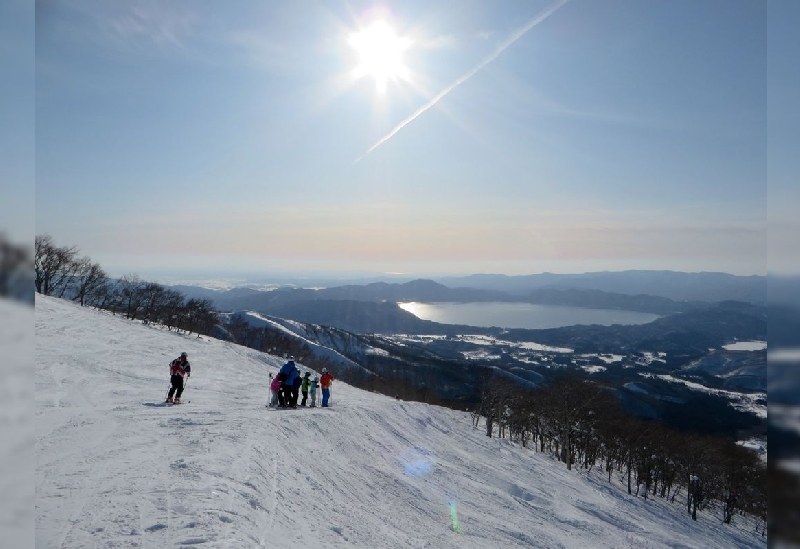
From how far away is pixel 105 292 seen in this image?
6475cm

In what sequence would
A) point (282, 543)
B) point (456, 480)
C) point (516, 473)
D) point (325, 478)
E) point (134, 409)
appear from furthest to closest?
point (516, 473), point (456, 480), point (134, 409), point (325, 478), point (282, 543)

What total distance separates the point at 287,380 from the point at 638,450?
140 feet

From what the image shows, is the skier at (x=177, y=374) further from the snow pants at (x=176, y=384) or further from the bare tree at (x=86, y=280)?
the bare tree at (x=86, y=280)

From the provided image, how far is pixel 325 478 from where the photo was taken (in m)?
11.8

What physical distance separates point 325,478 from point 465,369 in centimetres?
11140

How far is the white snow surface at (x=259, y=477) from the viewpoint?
6.94 m

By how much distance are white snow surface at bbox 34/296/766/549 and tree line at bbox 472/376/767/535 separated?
54.9 ft

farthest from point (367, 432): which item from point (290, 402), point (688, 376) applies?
point (688, 376)

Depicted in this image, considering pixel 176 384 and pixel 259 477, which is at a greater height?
pixel 176 384

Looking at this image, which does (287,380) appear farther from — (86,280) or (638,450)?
(86,280)

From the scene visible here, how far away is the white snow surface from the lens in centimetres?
694

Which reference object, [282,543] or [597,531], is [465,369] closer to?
[597,531]

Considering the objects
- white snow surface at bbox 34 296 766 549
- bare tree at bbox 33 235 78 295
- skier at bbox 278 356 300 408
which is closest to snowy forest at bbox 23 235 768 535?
bare tree at bbox 33 235 78 295

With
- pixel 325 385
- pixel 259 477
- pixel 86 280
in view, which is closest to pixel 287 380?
pixel 325 385
